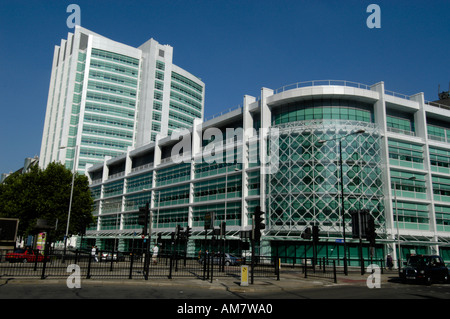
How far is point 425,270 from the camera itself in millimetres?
19672

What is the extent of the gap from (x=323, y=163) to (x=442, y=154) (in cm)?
1877

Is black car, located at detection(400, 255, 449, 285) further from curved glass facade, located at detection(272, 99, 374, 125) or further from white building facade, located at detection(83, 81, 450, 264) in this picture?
curved glass facade, located at detection(272, 99, 374, 125)

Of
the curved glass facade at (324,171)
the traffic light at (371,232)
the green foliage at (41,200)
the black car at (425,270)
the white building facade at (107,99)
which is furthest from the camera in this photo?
the white building facade at (107,99)

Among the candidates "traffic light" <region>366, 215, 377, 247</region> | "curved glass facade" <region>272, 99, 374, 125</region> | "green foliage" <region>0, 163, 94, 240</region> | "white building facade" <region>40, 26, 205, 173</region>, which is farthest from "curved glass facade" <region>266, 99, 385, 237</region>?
"white building facade" <region>40, 26, 205, 173</region>

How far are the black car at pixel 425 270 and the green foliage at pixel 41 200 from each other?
3352 cm

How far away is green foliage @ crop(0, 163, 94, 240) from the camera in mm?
42656

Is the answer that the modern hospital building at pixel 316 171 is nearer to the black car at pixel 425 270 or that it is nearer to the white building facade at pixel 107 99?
the black car at pixel 425 270

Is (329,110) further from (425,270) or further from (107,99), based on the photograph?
(107,99)

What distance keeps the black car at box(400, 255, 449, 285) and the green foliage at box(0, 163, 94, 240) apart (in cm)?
3352

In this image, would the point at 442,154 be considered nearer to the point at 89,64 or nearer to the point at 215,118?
the point at 215,118

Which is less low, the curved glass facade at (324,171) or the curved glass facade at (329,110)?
the curved glass facade at (329,110)

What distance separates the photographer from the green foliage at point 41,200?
4266 cm

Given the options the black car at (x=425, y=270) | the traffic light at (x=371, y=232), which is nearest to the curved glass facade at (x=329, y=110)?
the traffic light at (x=371, y=232)

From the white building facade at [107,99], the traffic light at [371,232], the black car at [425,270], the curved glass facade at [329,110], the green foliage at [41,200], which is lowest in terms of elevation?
the black car at [425,270]
